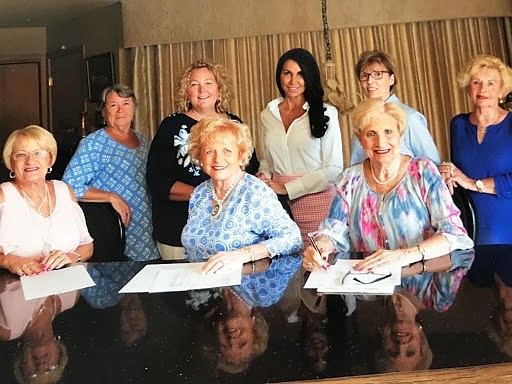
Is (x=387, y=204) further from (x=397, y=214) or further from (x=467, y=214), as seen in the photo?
(x=467, y=214)

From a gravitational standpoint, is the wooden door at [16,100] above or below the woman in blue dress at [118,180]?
above

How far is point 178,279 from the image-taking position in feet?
5.14

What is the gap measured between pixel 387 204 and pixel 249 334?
851 millimetres

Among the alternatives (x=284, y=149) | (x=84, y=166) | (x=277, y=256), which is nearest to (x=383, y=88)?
(x=284, y=149)

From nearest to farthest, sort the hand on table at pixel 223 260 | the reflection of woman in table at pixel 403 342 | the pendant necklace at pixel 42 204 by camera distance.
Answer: the reflection of woman in table at pixel 403 342
the hand on table at pixel 223 260
the pendant necklace at pixel 42 204

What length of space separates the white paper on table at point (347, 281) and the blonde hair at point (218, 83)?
3.89 ft

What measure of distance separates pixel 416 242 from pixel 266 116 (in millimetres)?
1098

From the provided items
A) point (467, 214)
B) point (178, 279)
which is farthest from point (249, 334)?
point (467, 214)

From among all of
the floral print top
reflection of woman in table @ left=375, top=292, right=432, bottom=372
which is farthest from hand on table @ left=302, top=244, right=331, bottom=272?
reflection of woman in table @ left=375, top=292, right=432, bottom=372

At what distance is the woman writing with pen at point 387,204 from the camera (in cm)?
170

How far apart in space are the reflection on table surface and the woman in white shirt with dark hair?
3.28 ft

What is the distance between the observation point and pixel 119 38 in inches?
206

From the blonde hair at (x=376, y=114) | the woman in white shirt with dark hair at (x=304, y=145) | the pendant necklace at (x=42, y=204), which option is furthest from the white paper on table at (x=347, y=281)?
the pendant necklace at (x=42, y=204)

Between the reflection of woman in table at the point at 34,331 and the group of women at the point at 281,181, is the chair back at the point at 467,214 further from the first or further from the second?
the reflection of woman in table at the point at 34,331
